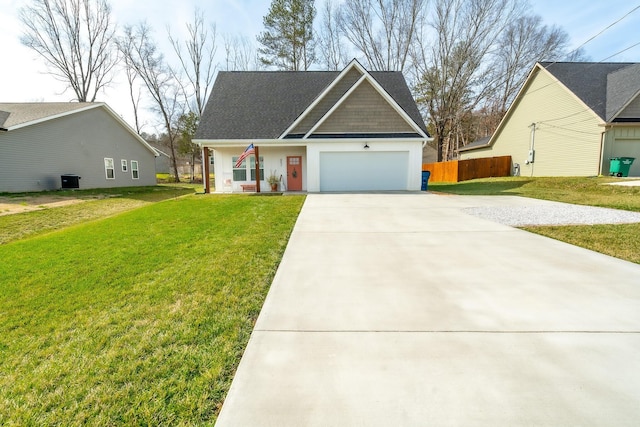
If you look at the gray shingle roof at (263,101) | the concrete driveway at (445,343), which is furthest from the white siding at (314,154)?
the concrete driveway at (445,343)

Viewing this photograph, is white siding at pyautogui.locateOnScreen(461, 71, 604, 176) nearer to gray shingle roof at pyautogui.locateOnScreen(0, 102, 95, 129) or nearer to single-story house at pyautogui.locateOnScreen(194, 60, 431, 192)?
single-story house at pyautogui.locateOnScreen(194, 60, 431, 192)

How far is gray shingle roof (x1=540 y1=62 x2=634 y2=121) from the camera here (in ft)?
54.2

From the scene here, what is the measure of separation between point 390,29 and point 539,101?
15319 millimetres

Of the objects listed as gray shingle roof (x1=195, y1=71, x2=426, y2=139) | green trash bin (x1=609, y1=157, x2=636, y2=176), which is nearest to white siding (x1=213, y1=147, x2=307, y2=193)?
gray shingle roof (x1=195, y1=71, x2=426, y2=139)

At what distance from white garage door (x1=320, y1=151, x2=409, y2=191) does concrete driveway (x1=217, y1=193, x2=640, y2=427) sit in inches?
390

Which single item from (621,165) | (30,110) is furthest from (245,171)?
(621,165)

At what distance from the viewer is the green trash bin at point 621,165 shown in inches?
589

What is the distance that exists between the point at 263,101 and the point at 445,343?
16.6 m

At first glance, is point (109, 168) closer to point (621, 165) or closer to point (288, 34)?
point (288, 34)

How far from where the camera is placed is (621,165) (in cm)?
1498

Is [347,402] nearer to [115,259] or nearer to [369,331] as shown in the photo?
[369,331]

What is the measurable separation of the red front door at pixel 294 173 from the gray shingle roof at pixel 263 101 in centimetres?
152

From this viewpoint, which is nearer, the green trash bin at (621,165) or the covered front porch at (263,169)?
the green trash bin at (621,165)

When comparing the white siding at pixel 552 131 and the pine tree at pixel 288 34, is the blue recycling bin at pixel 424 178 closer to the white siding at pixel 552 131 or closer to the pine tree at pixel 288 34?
the white siding at pixel 552 131
